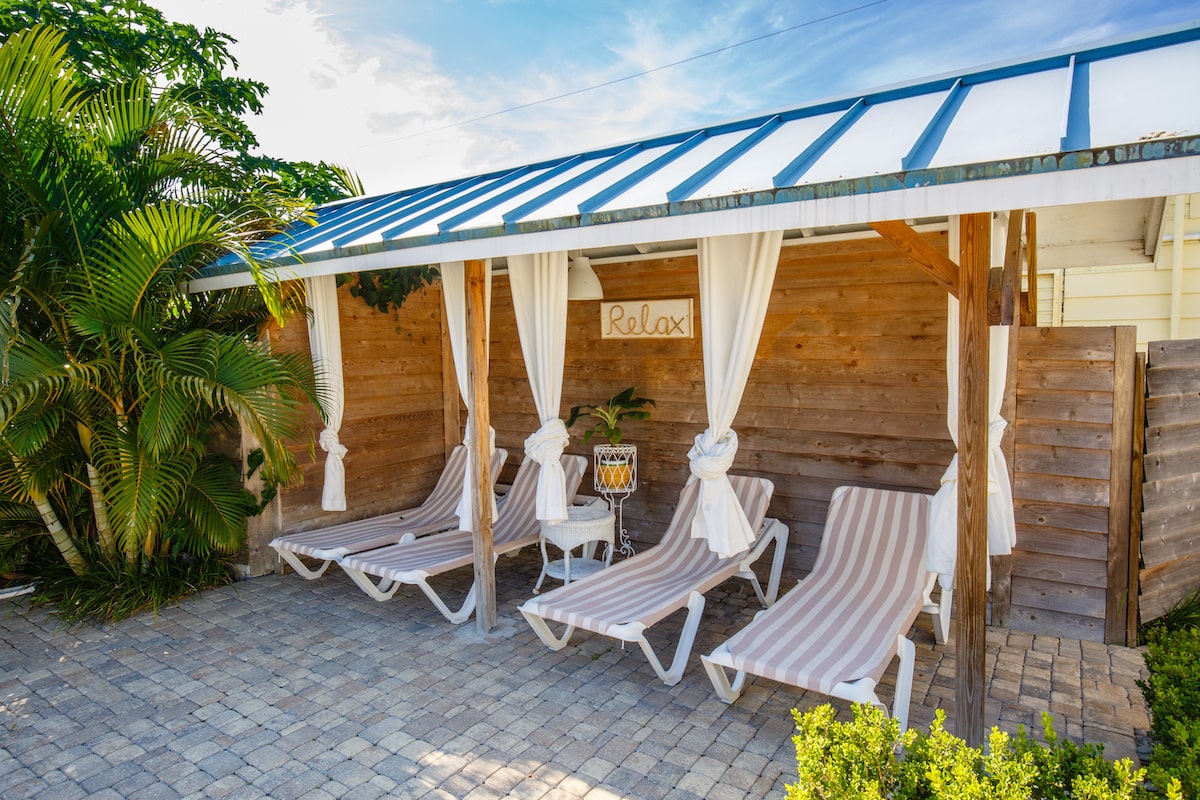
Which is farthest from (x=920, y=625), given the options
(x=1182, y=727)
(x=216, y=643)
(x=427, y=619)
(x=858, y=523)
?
(x=216, y=643)

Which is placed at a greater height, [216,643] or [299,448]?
[299,448]

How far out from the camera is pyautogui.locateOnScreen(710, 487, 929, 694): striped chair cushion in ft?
11.0

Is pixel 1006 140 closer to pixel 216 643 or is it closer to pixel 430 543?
pixel 430 543

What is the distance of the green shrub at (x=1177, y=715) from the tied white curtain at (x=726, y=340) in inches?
82.7

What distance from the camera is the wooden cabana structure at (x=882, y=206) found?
232 centimetres

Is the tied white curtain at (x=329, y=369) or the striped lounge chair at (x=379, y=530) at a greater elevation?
the tied white curtain at (x=329, y=369)

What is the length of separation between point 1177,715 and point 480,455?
11.6ft

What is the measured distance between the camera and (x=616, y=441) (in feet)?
19.2

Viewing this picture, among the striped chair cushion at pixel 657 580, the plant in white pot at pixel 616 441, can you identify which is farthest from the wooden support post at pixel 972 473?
the plant in white pot at pixel 616 441

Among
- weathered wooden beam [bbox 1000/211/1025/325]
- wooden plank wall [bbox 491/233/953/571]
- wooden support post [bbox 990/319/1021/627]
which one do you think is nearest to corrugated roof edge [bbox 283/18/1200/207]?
weathered wooden beam [bbox 1000/211/1025/325]

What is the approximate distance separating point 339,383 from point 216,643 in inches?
82.7

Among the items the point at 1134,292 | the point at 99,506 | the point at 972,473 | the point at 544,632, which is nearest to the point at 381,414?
the point at 99,506

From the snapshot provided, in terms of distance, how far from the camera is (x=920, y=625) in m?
4.74

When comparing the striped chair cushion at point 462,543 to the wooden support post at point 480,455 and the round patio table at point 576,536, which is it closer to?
the wooden support post at point 480,455
